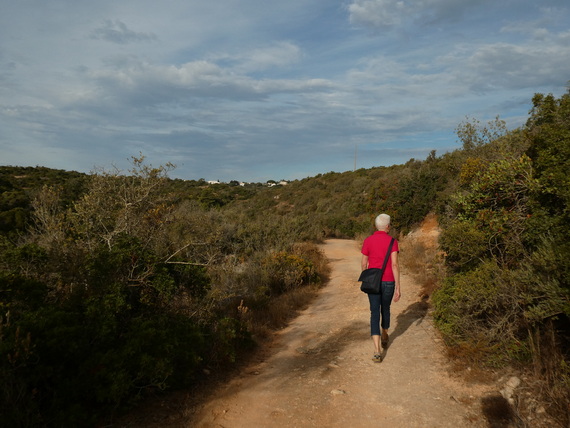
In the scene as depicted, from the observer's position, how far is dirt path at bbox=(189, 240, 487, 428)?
12.1 feet

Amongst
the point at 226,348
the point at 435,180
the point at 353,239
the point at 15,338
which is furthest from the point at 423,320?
the point at 353,239

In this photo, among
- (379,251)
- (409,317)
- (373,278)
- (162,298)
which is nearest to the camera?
(162,298)

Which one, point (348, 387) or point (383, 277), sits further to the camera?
point (383, 277)

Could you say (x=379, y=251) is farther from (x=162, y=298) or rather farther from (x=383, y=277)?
(x=162, y=298)

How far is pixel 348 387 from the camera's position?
14.4 feet

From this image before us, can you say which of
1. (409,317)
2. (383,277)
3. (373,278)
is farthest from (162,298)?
(409,317)

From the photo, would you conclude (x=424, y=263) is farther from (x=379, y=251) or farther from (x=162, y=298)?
(x=162, y=298)

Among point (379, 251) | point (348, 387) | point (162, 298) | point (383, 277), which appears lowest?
point (348, 387)

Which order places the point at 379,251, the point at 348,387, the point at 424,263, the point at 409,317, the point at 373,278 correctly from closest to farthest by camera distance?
the point at 348,387 < the point at 373,278 < the point at 379,251 < the point at 409,317 < the point at 424,263

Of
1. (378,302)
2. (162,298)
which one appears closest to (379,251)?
(378,302)

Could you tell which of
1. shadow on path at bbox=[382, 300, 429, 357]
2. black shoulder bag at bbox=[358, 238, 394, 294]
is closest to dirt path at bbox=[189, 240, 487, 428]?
shadow on path at bbox=[382, 300, 429, 357]

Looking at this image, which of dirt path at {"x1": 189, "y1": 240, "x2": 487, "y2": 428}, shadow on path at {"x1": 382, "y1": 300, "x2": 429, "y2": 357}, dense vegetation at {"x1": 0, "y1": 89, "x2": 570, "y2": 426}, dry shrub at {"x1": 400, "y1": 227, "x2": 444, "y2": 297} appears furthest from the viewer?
dry shrub at {"x1": 400, "y1": 227, "x2": 444, "y2": 297}

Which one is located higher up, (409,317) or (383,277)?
(383,277)

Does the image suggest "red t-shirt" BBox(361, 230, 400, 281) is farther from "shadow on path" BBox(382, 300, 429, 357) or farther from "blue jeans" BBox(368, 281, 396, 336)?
"shadow on path" BBox(382, 300, 429, 357)
